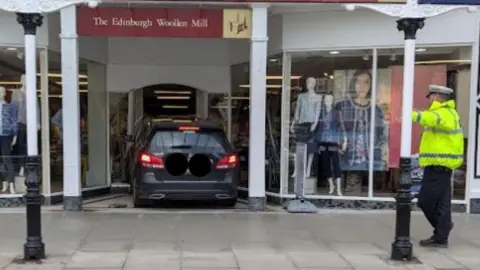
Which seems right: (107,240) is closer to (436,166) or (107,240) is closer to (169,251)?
(169,251)

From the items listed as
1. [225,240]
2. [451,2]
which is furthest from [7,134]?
[451,2]

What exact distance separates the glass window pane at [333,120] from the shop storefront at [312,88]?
2cm

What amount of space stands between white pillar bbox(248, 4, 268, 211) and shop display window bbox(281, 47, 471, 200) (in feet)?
2.85

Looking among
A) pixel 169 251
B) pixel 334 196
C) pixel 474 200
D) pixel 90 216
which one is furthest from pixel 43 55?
pixel 474 200

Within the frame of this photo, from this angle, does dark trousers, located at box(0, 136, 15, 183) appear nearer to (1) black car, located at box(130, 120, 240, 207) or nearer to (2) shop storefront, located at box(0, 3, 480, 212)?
(2) shop storefront, located at box(0, 3, 480, 212)

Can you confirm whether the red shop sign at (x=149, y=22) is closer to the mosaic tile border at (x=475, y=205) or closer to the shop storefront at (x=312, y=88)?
the shop storefront at (x=312, y=88)

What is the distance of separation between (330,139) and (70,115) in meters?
4.73

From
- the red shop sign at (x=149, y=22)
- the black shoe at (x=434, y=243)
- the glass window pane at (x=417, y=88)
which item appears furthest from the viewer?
the glass window pane at (x=417, y=88)

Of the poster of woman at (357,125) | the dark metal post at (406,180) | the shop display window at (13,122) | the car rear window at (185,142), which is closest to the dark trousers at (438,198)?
the dark metal post at (406,180)

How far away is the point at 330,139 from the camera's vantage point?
11.1 metres

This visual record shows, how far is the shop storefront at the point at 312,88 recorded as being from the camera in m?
10.1

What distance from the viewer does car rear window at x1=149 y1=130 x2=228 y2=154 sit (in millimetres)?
10109

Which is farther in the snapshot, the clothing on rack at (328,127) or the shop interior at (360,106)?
the clothing on rack at (328,127)

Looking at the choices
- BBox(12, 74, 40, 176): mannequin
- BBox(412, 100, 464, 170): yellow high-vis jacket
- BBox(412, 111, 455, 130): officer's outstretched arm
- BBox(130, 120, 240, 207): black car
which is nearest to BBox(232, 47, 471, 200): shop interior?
BBox(130, 120, 240, 207): black car
